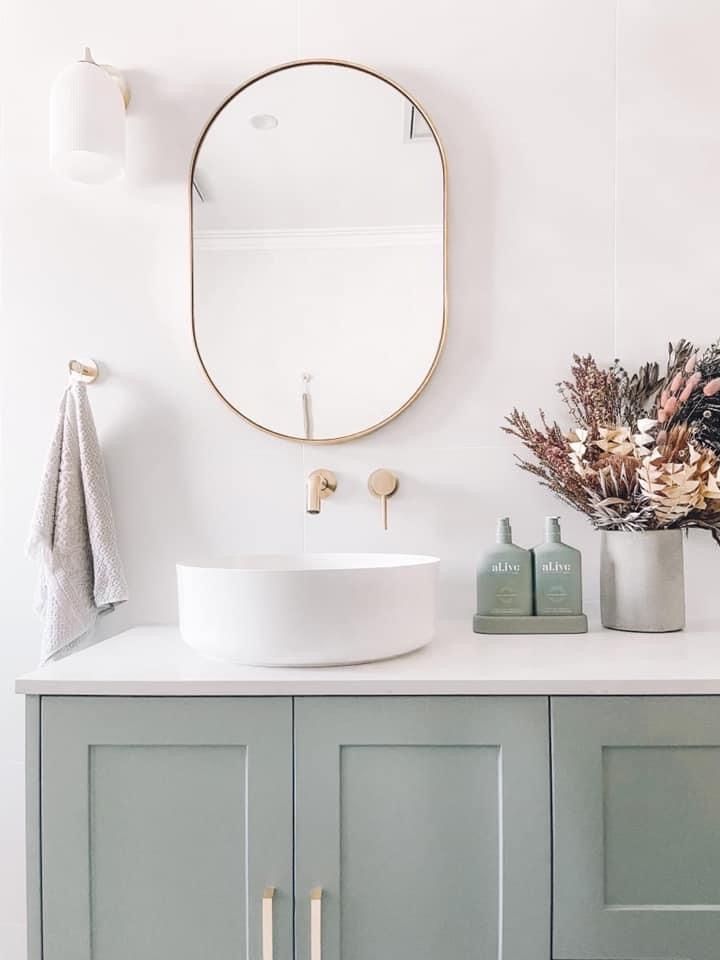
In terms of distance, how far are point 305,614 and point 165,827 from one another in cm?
35

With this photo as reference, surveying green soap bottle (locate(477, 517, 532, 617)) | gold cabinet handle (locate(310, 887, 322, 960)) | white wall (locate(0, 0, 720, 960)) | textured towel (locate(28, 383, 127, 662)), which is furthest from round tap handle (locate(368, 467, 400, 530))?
gold cabinet handle (locate(310, 887, 322, 960))

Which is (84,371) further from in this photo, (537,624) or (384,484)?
(537,624)

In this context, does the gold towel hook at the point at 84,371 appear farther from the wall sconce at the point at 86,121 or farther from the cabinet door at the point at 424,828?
the cabinet door at the point at 424,828

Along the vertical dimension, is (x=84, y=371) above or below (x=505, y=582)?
above

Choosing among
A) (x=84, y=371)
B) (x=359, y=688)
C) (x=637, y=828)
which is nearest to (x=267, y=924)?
(x=359, y=688)

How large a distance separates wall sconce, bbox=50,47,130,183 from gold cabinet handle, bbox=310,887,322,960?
1308 millimetres

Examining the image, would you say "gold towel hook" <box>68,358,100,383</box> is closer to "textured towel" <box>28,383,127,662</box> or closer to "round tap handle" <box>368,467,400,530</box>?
"textured towel" <box>28,383,127,662</box>

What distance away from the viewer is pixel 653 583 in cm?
136

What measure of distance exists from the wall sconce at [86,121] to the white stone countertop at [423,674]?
916 millimetres

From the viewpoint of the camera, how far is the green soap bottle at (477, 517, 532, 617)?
1.39 metres

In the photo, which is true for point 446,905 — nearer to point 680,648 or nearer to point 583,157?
point 680,648

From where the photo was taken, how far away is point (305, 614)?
107 centimetres

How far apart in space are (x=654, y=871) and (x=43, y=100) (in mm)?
1753

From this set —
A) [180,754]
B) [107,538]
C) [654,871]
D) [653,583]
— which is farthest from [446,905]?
[107,538]
